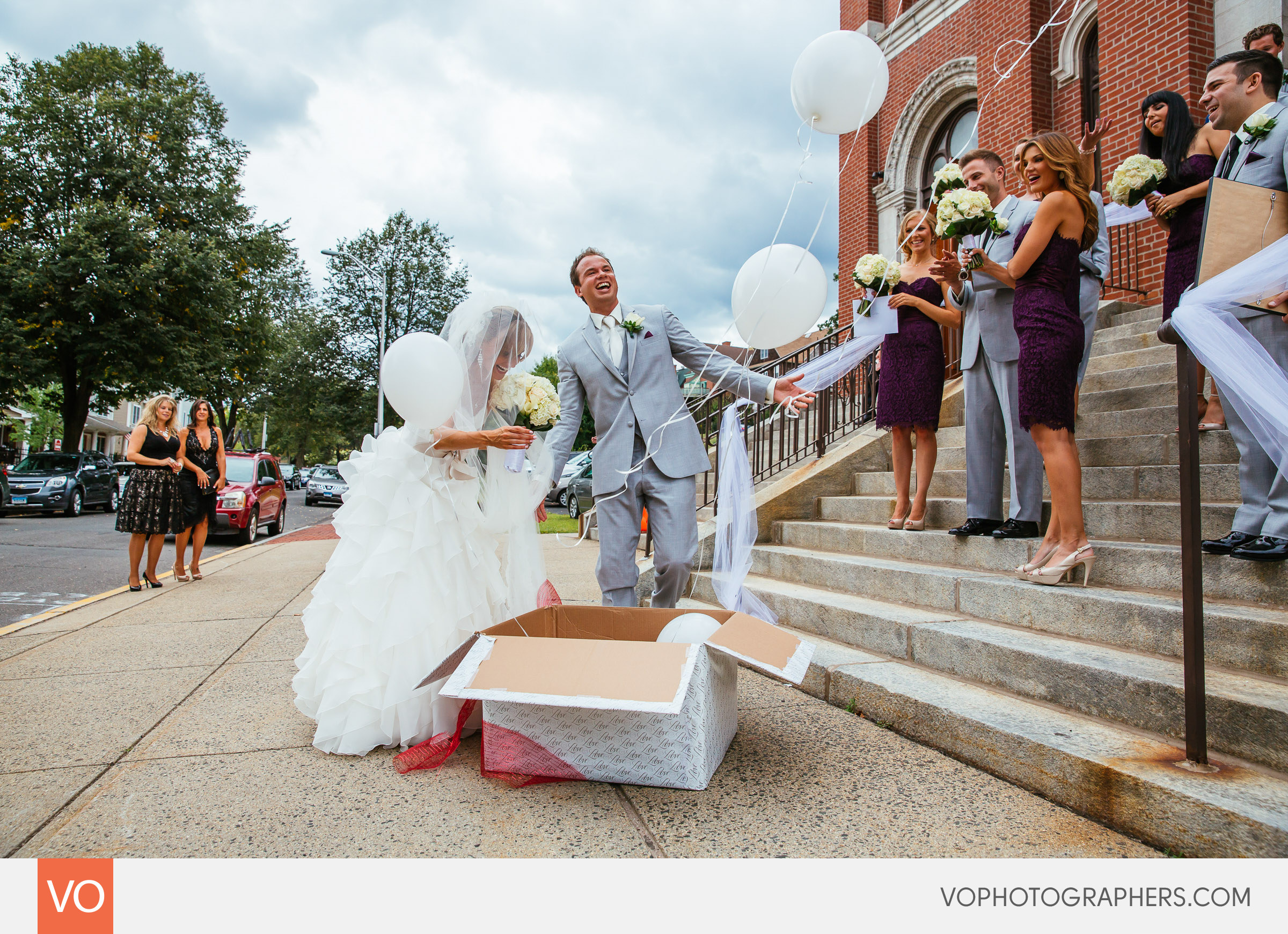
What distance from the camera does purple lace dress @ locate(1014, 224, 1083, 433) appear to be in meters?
3.38

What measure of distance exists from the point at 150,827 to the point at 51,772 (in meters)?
0.83

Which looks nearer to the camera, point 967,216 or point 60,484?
point 967,216

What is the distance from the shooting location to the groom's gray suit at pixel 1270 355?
9.14 ft

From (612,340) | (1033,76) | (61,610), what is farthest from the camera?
(1033,76)

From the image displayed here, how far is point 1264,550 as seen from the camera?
2.76 meters

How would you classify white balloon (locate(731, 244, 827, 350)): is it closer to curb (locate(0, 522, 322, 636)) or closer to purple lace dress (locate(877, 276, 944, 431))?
purple lace dress (locate(877, 276, 944, 431))

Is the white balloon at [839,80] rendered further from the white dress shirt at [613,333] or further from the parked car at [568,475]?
the parked car at [568,475]

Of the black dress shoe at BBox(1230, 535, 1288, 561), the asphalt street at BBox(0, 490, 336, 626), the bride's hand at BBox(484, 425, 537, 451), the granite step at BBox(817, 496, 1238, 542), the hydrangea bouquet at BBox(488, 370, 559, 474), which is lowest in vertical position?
the asphalt street at BBox(0, 490, 336, 626)

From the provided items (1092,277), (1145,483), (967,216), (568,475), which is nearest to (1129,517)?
(1145,483)

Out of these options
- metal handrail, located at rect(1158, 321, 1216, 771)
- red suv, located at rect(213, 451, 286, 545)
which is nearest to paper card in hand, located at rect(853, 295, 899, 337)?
metal handrail, located at rect(1158, 321, 1216, 771)

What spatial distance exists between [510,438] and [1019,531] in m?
2.63

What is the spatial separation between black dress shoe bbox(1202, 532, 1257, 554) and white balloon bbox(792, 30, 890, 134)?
2.52 m

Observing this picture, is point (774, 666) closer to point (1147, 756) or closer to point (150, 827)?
point (1147, 756)

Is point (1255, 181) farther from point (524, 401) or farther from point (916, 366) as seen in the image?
point (524, 401)
